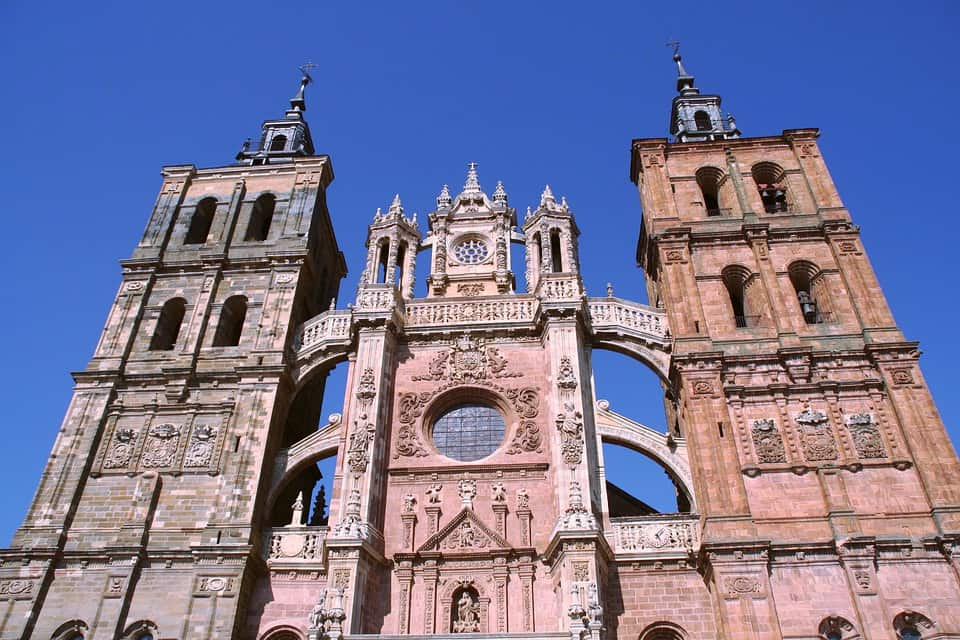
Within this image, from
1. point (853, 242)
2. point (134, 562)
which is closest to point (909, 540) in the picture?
point (853, 242)

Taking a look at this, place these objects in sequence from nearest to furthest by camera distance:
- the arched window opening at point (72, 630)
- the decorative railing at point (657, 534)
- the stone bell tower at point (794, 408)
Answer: the stone bell tower at point (794, 408) → the arched window opening at point (72, 630) → the decorative railing at point (657, 534)

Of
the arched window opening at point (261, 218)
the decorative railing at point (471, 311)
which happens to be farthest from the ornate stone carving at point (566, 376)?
the arched window opening at point (261, 218)

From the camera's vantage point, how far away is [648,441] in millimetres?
19797

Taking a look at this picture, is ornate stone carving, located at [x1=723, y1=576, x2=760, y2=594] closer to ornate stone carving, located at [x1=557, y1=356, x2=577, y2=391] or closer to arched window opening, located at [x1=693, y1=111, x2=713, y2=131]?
ornate stone carving, located at [x1=557, y1=356, x2=577, y2=391]

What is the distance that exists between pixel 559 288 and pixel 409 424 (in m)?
5.60

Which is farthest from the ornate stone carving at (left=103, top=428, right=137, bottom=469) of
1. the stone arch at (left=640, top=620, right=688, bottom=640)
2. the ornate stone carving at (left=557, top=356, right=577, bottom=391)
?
the stone arch at (left=640, top=620, right=688, bottom=640)

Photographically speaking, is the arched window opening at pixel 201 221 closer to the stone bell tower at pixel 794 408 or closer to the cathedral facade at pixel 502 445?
the cathedral facade at pixel 502 445

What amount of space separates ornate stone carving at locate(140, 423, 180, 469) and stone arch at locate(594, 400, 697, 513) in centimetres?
1096

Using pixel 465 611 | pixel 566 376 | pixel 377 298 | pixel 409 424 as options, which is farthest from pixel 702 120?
pixel 465 611

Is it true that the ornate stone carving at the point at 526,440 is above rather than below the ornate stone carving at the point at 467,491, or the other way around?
above

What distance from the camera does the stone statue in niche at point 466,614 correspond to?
1698cm

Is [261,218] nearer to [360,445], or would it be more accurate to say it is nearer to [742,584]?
[360,445]

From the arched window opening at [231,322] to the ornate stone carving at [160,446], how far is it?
3.20 metres

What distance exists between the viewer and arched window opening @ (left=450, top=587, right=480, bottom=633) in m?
17.0
